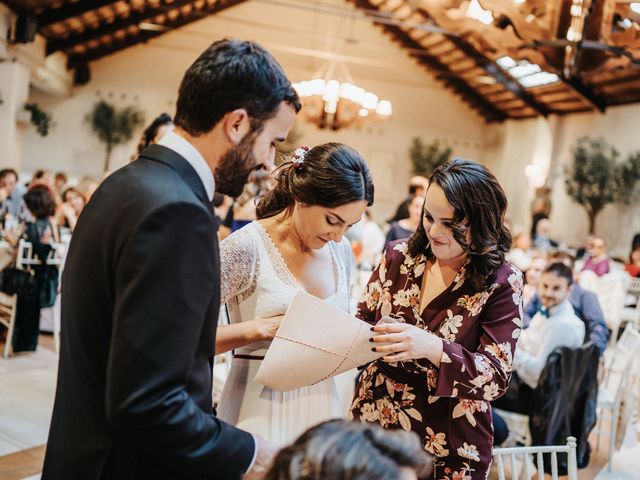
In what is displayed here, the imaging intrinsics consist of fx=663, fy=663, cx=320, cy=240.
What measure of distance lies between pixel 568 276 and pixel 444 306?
2221 millimetres

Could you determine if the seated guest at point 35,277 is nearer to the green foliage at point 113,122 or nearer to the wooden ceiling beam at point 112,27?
the wooden ceiling beam at point 112,27

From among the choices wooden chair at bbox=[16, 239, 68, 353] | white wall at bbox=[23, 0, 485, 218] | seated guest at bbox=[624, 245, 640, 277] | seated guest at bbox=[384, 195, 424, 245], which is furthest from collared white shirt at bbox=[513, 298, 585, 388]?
white wall at bbox=[23, 0, 485, 218]

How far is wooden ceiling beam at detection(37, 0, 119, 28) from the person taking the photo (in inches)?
419

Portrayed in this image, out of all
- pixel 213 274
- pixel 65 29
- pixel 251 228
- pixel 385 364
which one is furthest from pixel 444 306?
pixel 65 29

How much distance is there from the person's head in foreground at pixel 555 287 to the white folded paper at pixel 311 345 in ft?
7.74

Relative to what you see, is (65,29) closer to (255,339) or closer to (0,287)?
(0,287)

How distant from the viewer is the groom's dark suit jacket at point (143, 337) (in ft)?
2.90

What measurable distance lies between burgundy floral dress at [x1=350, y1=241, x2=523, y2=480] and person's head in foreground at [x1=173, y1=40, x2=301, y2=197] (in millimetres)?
741

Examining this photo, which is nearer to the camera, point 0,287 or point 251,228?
point 251,228

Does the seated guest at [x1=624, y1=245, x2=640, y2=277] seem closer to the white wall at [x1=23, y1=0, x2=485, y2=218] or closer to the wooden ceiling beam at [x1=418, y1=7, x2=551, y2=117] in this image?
the wooden ceiling beam at [x1=418, y1=7, x2=551, y2=117]

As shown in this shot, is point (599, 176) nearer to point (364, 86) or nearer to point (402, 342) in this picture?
point (364, 86)

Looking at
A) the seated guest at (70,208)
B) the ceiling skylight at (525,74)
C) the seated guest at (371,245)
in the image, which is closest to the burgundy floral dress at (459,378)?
the seated guest at (371,245)

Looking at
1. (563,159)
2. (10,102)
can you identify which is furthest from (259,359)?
(563,159)

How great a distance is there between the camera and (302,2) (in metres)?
15.4
